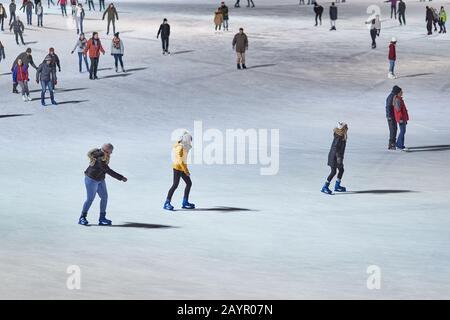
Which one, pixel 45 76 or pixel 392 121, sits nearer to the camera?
pixel 392 121

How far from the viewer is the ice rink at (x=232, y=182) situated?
1440cm

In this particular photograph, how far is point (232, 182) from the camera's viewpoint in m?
21.4

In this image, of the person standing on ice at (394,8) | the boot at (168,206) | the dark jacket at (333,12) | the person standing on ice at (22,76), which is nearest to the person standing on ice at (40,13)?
the dark jacket at (333,12)

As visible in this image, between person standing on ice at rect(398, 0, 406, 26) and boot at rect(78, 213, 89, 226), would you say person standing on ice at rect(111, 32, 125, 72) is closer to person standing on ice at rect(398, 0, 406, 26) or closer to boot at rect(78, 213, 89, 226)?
person standing on ice at rect(398, 0, 406, 26)

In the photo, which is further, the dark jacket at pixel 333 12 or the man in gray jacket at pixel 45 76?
the dark jacket at pixel 333 12

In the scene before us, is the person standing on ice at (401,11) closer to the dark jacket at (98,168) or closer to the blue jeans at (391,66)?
the blue jeans at (391,66)

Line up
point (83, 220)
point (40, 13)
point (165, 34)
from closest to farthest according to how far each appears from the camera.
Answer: point (83, 220), point (165, 34), point (40, 13)

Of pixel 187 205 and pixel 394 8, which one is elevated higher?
pixel 187 205

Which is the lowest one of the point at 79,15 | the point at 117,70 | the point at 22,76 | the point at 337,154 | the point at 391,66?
the point at 117,70

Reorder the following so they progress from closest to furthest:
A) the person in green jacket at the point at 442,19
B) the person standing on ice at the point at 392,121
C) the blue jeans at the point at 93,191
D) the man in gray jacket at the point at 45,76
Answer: the blue jeans at the point at 93,191
the person standing on ice at the point at 392,121
the man in gray jacket at the point at 45,76
the person in green jacket at the point at 442,19

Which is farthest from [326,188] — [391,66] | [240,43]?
[240,43]

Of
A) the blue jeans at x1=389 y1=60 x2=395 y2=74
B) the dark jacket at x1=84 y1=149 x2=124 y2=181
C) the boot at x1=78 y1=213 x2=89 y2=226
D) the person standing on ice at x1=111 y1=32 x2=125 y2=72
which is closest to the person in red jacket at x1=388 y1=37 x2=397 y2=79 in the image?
the blue jeans at x1=389 y1=60 x2=395 y2=74

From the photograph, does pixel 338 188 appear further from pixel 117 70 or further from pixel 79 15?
pixel 79 15
